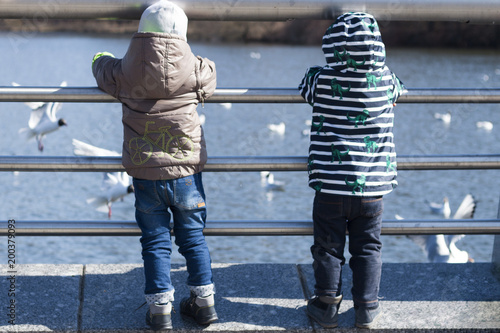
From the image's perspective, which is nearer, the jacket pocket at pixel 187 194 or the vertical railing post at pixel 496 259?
the jacket pocket at pixel 187 194

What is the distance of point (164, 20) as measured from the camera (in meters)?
2.70

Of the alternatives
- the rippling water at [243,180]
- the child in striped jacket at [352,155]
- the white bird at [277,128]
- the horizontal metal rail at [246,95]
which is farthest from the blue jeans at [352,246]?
the white bird at [277,128]

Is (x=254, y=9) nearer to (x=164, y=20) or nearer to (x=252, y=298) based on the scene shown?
(x=164, y=20)

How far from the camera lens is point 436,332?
2.87 meters

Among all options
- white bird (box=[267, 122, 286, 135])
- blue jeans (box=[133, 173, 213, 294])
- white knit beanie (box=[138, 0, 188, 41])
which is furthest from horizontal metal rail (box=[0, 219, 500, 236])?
white bird (box=[267, 122, 286, 135])

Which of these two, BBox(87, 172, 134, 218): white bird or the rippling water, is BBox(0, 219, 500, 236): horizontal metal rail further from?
BBox(87, 172, 134, 218): white bird

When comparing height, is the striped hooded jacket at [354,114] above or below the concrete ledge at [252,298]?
above

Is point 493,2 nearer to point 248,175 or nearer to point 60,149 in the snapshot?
point 248,175

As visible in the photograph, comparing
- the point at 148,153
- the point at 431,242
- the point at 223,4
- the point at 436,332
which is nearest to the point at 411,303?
the point at 436,332

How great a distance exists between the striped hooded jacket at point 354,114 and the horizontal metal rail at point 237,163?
237 mm

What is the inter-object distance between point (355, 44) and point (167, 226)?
1039mm

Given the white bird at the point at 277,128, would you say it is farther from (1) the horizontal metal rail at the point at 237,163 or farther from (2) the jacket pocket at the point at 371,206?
(2) the jacket pocket at the point at 371,206

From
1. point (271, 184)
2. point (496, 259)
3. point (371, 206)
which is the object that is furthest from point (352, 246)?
point (271, 184)

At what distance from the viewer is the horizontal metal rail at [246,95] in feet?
9.39
